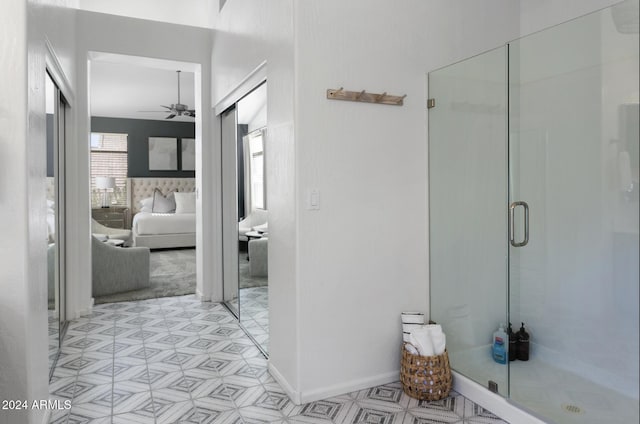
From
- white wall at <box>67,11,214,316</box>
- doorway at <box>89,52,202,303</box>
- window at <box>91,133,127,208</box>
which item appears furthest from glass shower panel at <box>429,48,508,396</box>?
window at <box>91,133,127,208</box>

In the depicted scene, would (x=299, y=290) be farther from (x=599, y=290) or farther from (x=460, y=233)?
(x=599, y=290)

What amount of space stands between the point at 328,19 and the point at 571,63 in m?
1.22

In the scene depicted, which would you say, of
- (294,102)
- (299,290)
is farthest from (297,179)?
(299,290)

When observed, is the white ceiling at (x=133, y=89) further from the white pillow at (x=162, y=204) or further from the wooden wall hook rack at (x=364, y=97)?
the wooden wall hook rack at (x=364, y=97)

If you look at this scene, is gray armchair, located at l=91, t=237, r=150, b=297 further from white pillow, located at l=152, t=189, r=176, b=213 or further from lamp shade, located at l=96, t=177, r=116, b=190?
lamp shade, located at l=96, t=177, r=116, b=190

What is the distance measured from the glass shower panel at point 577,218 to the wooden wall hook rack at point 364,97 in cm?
62

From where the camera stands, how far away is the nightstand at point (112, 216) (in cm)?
859

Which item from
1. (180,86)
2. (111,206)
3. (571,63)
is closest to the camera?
(571,63)

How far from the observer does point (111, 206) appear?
893 cm

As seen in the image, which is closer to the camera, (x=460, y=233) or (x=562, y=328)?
(x=562, y=328)

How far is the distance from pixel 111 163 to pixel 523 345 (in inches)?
346

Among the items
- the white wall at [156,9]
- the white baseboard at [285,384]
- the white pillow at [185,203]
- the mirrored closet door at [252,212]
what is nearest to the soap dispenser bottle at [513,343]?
the white baseboard at [285,384]

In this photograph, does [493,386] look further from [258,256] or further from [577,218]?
[258,256]

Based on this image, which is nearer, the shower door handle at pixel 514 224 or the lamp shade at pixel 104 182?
the shower door handle at pixel 514 224
